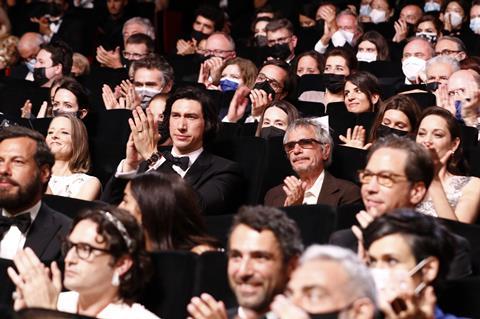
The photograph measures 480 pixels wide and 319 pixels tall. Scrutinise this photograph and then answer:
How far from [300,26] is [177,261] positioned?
15.5 ft

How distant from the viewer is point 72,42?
6.93m

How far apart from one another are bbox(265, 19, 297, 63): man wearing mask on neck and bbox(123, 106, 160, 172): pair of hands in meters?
2.23

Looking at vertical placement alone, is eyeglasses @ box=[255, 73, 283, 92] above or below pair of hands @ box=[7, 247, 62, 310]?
above

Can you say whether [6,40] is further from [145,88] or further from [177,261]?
[177,261]

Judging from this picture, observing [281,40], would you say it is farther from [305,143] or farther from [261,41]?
[305,143]

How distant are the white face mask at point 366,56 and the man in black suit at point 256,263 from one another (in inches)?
139

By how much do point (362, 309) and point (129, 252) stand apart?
2.39 ft

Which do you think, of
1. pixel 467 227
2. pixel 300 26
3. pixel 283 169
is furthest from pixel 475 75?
pixel 300 26

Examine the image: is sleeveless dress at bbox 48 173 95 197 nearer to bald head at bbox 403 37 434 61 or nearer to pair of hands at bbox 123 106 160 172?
pair of hands at bbox 123 106 160 172

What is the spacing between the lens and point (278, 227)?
254cm

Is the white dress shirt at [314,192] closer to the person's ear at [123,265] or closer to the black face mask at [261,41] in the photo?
the person's ear at [123,265]

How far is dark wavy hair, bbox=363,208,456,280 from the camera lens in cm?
248

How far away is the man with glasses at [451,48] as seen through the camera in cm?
558

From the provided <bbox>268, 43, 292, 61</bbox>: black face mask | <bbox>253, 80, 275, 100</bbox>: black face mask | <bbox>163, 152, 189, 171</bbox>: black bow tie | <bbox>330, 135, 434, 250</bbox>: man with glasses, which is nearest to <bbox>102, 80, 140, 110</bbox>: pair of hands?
<bbox>253, 80, 275, 100</bbox>: black face mask
